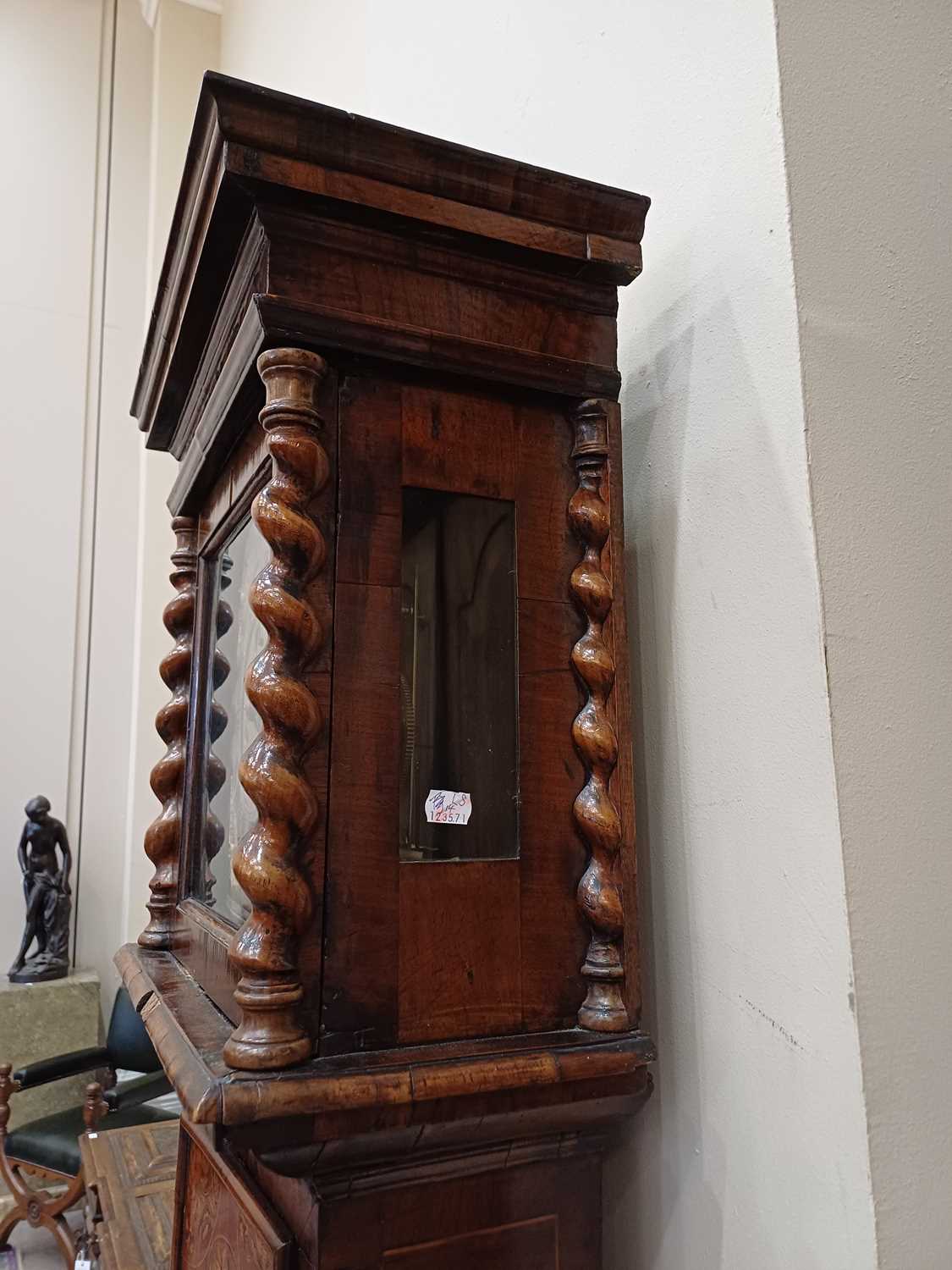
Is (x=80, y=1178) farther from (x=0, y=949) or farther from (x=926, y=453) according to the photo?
(x=926, y=453)

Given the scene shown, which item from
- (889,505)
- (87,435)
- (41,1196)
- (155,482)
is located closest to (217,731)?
(889,505)

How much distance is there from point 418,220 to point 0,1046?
3.22m

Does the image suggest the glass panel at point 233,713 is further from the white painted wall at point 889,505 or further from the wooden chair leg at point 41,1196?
the wooden chair leg at point 41,1196

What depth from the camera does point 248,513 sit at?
109cm

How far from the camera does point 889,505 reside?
0.84 m

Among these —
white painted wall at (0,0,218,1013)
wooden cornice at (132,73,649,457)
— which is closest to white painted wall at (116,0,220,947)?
white painted wall at (0,0,218,1013)

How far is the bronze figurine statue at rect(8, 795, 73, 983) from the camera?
3.35m

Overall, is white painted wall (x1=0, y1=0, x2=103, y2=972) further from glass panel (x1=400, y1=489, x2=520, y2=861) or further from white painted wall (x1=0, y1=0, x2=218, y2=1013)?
glass panel (x1=400, y1=489, x2=520, y2=861)

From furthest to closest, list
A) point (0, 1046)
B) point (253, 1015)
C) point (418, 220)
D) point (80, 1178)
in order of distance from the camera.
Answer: point (0, 1046), point (80, 1178), point (418, 220), point (253, 1015)

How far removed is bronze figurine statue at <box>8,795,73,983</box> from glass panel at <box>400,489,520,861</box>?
9.65 feet

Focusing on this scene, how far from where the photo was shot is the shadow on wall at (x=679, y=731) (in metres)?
0.89

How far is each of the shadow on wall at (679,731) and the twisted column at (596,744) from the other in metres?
0.09

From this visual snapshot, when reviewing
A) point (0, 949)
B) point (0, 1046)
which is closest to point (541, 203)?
point (0, 1046)

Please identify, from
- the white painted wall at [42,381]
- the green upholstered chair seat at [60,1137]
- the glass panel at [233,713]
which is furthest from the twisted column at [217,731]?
the white painted wall at [42,381]
